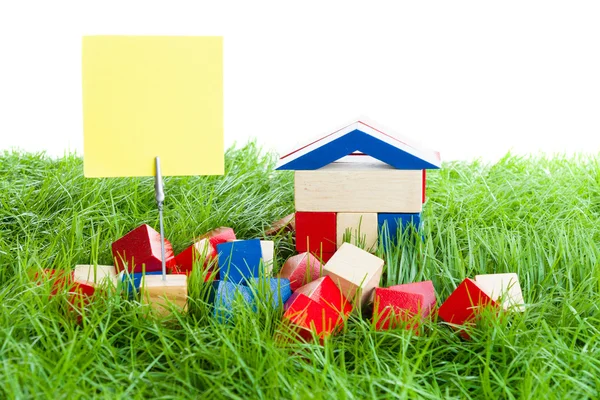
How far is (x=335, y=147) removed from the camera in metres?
2.17

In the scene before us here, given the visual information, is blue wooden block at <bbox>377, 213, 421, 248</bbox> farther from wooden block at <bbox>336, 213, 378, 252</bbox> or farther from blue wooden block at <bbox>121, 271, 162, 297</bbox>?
blue wooden block at <bbox>121, 271, 162, 297</bbox>

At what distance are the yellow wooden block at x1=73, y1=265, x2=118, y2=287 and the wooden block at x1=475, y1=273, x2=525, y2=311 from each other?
93 centimetres

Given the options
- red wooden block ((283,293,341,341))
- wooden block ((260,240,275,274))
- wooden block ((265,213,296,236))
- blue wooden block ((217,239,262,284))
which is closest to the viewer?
red wooden block ((283,293,341,341))

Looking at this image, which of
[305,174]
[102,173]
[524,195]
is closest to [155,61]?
[102,173]

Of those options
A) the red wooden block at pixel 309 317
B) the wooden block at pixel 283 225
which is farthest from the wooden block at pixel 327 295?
the wooden block at pixel 283 225

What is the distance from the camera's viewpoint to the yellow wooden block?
1.94 m

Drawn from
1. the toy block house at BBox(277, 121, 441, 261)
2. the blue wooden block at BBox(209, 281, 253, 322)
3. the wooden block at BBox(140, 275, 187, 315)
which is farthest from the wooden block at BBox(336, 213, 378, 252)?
the wooden block at BBox(140, 275, 187, 315)

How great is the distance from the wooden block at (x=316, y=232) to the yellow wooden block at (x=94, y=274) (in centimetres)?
52

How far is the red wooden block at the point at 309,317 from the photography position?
175cm

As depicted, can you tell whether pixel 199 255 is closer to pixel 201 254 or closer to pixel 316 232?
pixel 201 254

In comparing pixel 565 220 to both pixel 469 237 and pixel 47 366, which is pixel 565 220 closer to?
pixel 469 237

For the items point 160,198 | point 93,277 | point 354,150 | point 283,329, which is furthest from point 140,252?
point 354,150

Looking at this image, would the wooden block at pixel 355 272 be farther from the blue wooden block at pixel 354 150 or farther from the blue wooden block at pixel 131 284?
the blue wooden block at pixel 131 284

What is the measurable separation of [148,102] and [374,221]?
0.71 meters
